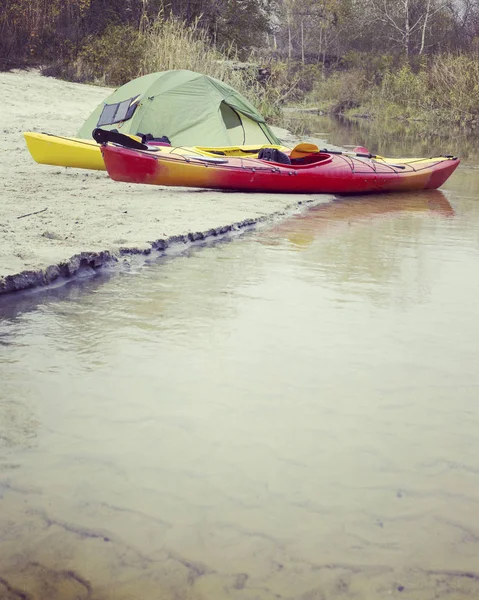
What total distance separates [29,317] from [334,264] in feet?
8.00

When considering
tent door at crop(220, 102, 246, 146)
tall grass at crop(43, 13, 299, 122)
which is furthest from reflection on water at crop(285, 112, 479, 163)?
tent door at crop(220, 102, 246, 146)

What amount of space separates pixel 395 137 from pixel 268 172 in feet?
33.2

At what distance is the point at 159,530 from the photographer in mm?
2248

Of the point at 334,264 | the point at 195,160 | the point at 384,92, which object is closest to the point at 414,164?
the point at 195,160

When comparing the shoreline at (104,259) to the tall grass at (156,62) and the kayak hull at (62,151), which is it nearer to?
the kayak hull at (62,151)

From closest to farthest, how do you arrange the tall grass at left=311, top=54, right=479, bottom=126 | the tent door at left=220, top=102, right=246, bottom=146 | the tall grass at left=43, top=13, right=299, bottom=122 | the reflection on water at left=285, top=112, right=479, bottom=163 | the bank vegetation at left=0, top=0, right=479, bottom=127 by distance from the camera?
the tent door at left=220, top=102, right=246, bottom=146 < the reflection on water at left=285, top=112, right=479, bottom=163 < the tall grass at left=43, top=13, right=299, bottom=122 < the bank vegetation at left=0, top=0, right=479, bottom=127 < the tall grass at left=311, top=54, right=479, bottom=126

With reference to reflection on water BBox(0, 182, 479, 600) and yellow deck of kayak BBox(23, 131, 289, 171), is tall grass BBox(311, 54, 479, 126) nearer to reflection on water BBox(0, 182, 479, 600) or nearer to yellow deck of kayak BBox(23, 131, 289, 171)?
yellow deck of kayak BBox(23, 131, 289, 171)

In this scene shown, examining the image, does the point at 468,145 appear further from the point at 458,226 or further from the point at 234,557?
the point at 234,557

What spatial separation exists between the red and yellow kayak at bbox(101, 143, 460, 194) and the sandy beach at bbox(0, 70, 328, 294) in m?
0.14

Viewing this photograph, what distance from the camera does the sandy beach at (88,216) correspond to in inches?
192

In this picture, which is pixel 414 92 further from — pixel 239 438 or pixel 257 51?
pixel 239 438

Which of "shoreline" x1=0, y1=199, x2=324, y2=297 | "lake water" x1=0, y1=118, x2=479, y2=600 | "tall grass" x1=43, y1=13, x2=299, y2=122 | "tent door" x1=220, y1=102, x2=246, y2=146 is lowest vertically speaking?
"lake water" x1=0, y1=118, x2=479, y2=600

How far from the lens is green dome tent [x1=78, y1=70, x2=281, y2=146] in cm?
1009

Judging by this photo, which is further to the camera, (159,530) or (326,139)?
(326,139)
